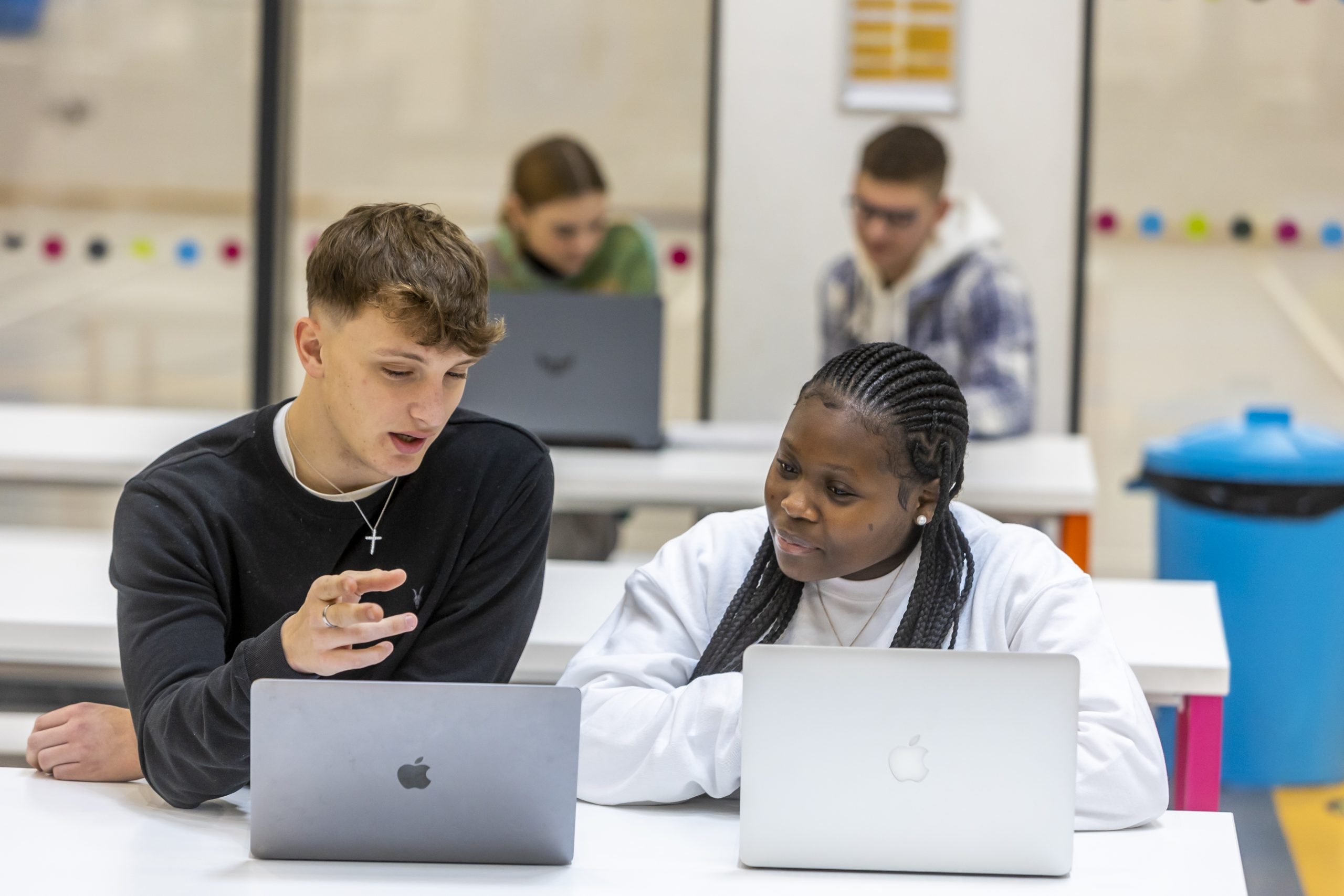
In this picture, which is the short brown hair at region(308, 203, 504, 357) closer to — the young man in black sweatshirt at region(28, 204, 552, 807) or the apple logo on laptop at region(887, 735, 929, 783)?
the young man in black sweatshirt at region(28, 204, 552, 807)

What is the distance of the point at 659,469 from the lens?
3014mm

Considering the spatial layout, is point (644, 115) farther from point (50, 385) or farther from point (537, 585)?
point (537, 585)

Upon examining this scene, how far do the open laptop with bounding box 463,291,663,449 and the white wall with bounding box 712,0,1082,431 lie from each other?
5.53 ft

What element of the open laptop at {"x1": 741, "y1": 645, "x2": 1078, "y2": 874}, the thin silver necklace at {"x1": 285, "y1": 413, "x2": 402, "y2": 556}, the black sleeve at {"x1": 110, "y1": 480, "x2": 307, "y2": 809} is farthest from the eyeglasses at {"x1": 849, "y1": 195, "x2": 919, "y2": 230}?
the open laptop at {"x1": 741, "y1": 645, "x2": 1078, "y2": 874}

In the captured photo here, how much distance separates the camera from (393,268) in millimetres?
1393

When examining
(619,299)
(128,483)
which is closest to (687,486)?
(619,299)

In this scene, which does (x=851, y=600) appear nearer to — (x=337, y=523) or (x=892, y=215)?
(x=337, y=523)

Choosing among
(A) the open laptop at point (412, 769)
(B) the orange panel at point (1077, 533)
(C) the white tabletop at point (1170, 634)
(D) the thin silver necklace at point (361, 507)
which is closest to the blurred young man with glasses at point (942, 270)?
(B) the orange panel at point (1077, 533)

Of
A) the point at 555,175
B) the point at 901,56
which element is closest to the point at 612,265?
the point at 555,175

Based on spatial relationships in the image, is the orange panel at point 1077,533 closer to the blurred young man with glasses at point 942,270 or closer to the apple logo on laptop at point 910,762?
the blurred young man with glasses at point 942,270

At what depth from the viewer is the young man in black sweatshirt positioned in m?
1.38

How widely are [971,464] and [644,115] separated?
2147mm

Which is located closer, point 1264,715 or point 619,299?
point 619,299

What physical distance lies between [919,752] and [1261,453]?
2434 millimetres
